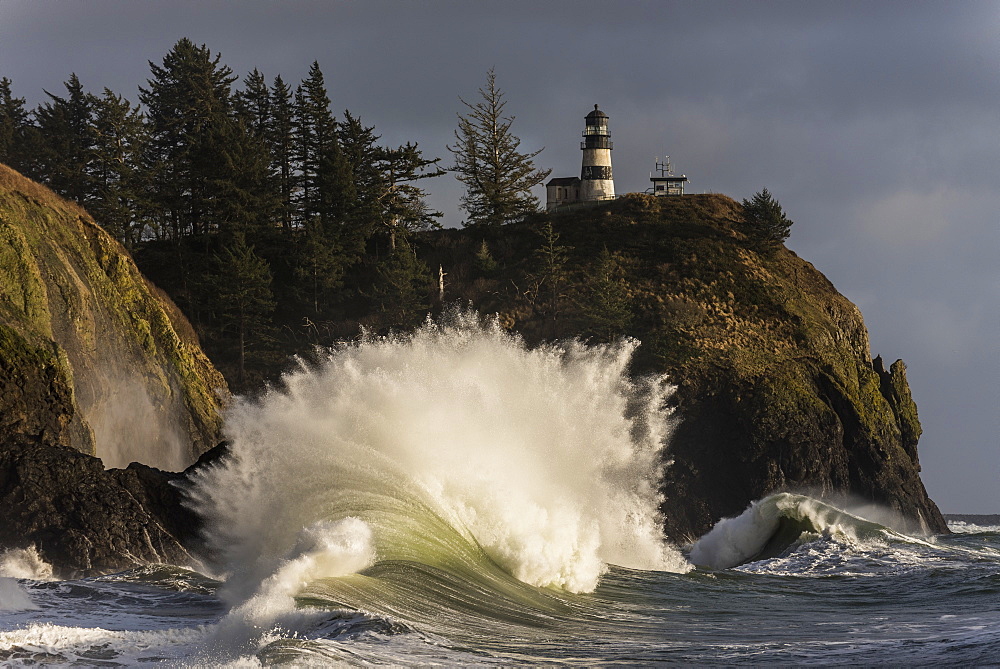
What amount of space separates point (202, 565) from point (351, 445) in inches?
158

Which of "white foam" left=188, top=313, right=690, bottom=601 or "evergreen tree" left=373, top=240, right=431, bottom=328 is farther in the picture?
"evergreen tree" left=373, top=240, right=431, bottom=328

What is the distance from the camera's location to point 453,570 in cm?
1797

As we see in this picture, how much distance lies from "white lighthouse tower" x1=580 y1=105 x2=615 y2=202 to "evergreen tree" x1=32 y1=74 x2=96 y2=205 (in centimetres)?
3347

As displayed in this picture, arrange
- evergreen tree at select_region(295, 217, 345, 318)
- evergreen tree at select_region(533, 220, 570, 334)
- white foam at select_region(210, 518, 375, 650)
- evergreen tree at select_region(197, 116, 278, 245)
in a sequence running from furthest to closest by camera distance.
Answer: evergreen tree at select_region(533, 220, 570, 334), evergreen tree at select_region(295, 217, 345, 318), evergreen tree at select_region(197, 116, 278, 245), white foam at select_region(210, 518, 375, 650)

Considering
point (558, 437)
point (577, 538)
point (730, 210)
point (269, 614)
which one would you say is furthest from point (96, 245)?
point (730, 210)

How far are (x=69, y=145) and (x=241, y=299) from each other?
13635mm

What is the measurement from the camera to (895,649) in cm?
1484

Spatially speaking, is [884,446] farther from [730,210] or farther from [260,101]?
[260,101]

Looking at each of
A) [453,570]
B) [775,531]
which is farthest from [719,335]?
[453,570]

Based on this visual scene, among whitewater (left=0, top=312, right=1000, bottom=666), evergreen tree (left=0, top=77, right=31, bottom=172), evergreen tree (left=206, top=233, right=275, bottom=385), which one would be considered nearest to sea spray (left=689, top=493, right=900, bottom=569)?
whitewater (left=0, top=312, right=1000, bottom=666)

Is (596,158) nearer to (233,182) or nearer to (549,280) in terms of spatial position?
(549,280)

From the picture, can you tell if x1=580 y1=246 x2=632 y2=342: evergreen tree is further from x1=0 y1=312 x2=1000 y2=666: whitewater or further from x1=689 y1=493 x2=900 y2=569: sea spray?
x1=0 y1=312 x2=1000 y2=666: whitewater

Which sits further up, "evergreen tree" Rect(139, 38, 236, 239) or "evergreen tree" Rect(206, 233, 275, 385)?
"evergreen tree" Rect(139, 38, 236, 239)

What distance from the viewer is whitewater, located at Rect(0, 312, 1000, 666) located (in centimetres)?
1415
